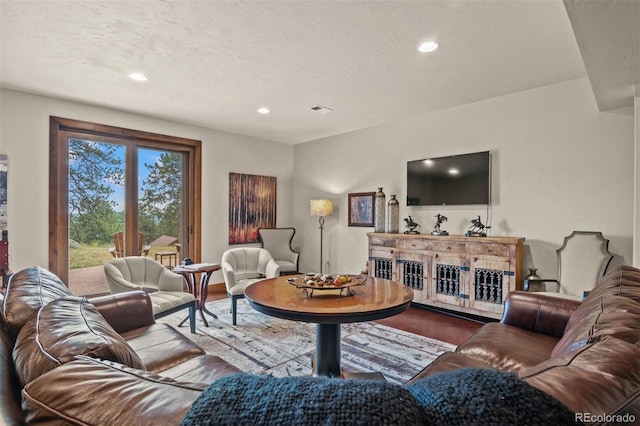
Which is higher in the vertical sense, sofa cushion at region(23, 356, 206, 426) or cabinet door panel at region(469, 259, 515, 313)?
sofa cushion at region(23, 356, 206, 426)

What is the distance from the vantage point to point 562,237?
333 centimetres

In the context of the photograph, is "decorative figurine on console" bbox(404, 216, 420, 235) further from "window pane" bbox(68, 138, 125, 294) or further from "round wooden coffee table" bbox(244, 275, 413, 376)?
"window pane" bbox(68, 138, 125, 294)

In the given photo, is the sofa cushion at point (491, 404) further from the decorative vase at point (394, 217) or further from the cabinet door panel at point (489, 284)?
the decorative vase at point (394, 217)

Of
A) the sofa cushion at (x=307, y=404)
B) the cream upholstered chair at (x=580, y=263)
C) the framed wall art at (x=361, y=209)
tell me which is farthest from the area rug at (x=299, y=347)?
the framed wall art at (x=361, y=209)

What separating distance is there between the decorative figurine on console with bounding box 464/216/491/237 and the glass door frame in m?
3.97

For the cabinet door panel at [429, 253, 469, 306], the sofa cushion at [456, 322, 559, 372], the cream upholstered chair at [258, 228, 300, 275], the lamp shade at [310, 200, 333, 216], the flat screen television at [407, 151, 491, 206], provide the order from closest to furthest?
1. the sofa cushion at [456, 322, 559, 372]
2. the cabinet door panel at [429, 253, 469, 306]
3. the flat screen television at [407, 151, 491, 206]
4. the lamp shade at [310, 200, 333, 216]
5. the cream upholstered chair at [258, 228, 300, 275]

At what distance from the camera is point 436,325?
11.8ft

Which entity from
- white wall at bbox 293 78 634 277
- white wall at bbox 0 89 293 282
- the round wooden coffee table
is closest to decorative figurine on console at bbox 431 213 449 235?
white wall at bbox 293 78 634 277

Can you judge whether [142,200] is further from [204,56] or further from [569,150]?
[569,150]

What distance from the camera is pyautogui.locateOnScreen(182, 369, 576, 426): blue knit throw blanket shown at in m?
0.48

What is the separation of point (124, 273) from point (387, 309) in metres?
2.71

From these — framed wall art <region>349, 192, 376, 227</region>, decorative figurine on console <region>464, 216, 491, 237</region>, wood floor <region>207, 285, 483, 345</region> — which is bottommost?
wood floor <region>207, 285, 483, 345</region>

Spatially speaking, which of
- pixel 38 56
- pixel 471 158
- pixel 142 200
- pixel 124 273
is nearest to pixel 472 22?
pixel 471 158

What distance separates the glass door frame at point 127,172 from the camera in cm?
376
